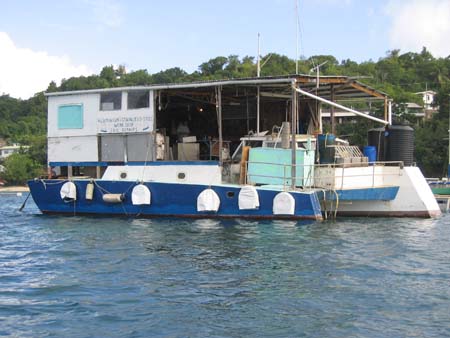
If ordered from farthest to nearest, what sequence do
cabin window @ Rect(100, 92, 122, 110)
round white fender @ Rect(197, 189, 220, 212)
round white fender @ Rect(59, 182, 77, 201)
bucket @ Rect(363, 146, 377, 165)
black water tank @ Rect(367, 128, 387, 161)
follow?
black water tank @ Rect(367, 128, 387, 161), cabin window @ Rect(100, 92, 122, 110), bucket @ Rect(363, 146, 377, 165), round white fender @ Rect(59, 182, 77, 201), round white fender @ Rect(197, 189, 220, 212)

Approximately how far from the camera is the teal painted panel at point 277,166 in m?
17.6

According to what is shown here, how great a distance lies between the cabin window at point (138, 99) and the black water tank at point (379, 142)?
8149 millimetres

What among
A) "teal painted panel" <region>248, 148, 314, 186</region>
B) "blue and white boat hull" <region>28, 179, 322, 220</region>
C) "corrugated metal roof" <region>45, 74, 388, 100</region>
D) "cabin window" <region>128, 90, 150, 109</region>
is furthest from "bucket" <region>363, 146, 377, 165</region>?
"cabin window" <region>128, 90, 150, 109</region>

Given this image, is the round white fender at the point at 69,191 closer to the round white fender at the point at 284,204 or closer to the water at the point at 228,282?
the water at the point at 228,282

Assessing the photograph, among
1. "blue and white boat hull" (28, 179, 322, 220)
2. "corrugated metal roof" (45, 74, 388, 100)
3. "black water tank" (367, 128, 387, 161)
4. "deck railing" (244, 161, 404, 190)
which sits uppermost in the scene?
"corrugated metal roof" (45, 74, 388, 100)

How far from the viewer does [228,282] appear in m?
9.80

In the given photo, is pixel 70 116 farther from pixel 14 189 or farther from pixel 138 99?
pixel 14 189

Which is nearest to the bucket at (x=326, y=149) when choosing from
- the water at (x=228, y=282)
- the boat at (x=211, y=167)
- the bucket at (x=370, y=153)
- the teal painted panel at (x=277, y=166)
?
the boat at (x=211, y=167)

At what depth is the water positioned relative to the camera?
303 inches

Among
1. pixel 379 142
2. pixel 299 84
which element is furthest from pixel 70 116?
Answer: pixel 379 142

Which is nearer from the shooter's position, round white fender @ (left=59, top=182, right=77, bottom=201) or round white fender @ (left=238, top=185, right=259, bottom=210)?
round white fender @ (left=238, top=185, right=259, bottom=210)

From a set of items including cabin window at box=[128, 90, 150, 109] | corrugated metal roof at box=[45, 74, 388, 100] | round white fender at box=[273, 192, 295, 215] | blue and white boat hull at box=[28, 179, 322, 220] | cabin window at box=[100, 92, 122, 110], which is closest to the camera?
round white fender at box=[273, 192, 295, 215]

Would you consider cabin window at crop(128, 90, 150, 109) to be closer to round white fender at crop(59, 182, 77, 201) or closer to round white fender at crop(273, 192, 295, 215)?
round white fender at crop(59, 182, 77, 201)

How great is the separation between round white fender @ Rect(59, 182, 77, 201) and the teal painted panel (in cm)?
601
